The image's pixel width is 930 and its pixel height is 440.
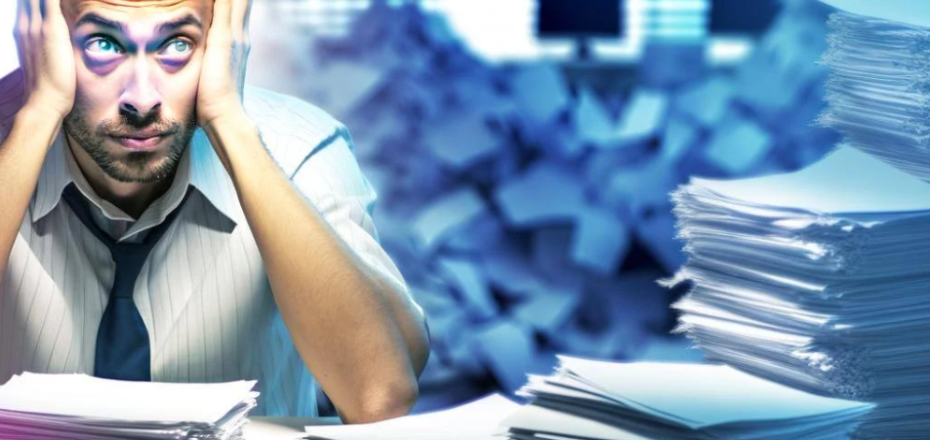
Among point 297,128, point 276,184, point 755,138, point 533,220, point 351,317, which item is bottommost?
point 351,317

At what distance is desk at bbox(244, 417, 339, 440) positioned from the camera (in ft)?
4.26

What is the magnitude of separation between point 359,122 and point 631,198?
81 centimetres

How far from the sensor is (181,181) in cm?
169

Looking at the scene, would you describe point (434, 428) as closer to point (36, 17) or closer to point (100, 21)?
point (100, 21)

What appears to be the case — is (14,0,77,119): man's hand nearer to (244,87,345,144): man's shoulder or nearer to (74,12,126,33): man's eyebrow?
(74,12,126,33): man's eyebrow

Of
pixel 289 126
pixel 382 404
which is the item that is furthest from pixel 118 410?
pixel 289 126

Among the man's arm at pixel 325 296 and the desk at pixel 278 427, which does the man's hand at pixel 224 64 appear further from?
the desk at pixel 278 427

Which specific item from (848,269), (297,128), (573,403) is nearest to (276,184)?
(297,128)

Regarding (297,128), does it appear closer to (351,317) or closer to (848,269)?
(351,317)

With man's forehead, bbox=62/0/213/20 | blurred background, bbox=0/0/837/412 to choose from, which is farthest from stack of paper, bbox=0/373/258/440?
blurred background, bbox=0/0/837/412

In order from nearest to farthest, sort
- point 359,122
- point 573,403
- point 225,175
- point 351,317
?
1. point 573,403
2. point 351,317
3. point 225,175
4. point 359,122

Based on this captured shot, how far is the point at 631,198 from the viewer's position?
3768 millimetres

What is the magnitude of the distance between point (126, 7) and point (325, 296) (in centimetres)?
42

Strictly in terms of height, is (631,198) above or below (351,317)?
above
